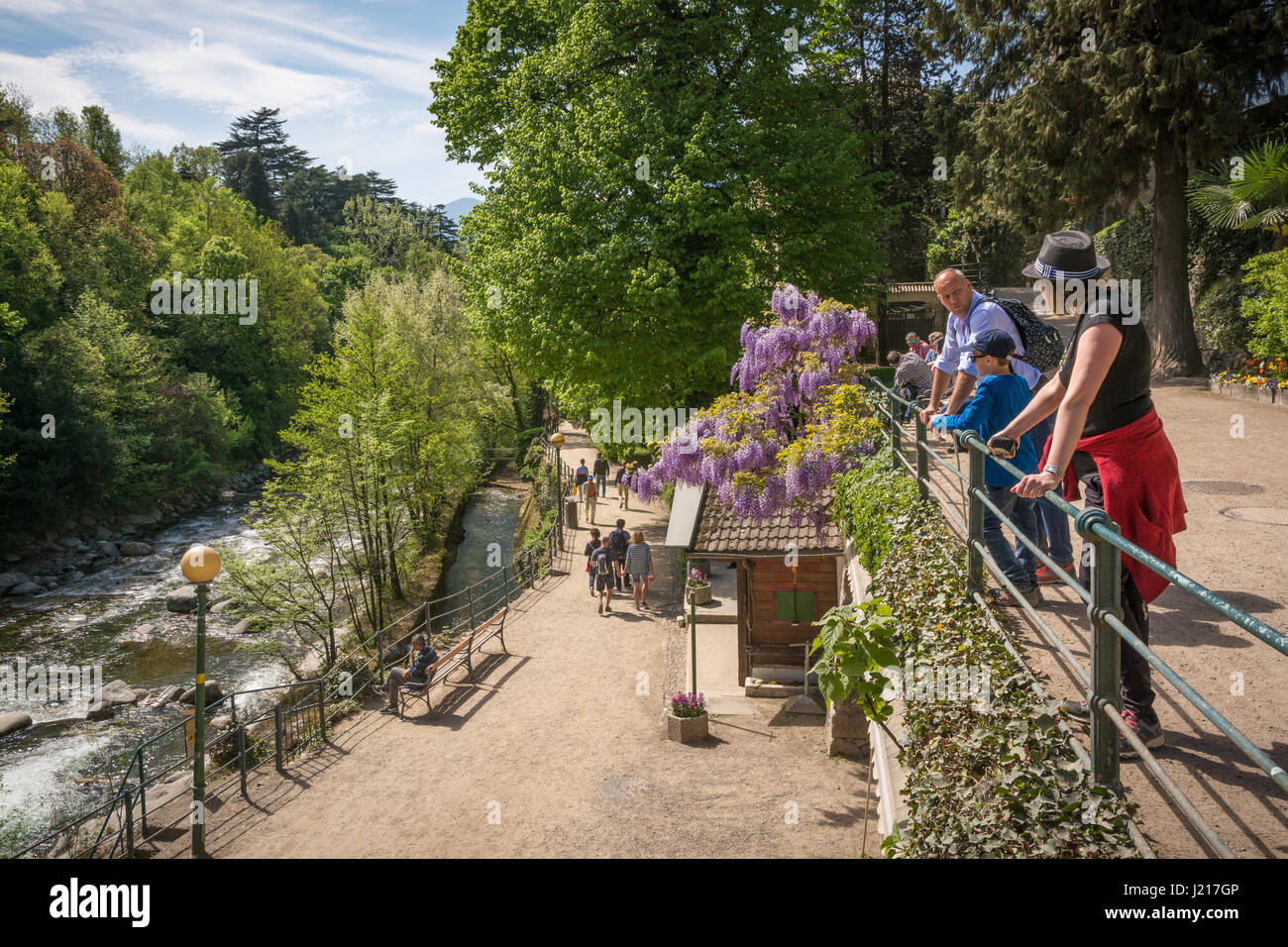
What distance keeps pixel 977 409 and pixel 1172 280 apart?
18.2 metres

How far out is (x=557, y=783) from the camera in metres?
12.1

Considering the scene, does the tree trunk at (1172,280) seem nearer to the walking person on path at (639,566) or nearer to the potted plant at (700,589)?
the potted plant at (700,589)

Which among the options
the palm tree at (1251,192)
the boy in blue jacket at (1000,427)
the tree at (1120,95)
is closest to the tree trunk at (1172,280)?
the tree at (1120,95)

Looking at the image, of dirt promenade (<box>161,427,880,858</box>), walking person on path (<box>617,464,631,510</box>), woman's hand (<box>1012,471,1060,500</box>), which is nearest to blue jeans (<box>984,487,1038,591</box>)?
woman's hand (<box>1012,471,1060,500</box>)

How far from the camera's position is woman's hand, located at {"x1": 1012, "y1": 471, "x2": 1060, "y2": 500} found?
382cm

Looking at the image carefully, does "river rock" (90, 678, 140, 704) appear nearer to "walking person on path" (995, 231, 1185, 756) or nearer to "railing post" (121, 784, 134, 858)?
"railing post" (121, 784, 134, 858)

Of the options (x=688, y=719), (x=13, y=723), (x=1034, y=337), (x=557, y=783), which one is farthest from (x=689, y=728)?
(x=13, y=723)

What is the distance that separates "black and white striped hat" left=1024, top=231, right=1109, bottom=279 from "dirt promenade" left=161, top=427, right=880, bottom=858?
658 centimetres

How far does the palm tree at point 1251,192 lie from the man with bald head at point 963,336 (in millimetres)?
14043

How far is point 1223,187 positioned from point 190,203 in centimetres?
6178
